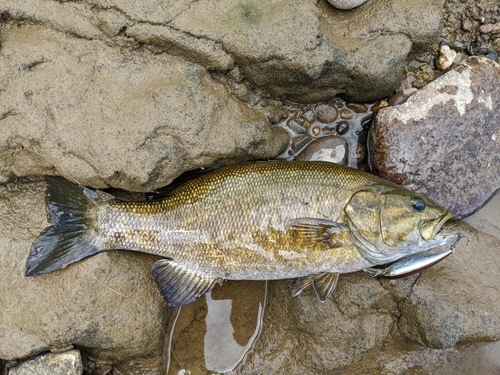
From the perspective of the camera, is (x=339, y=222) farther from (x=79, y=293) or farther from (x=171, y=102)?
(x=79, y=293)

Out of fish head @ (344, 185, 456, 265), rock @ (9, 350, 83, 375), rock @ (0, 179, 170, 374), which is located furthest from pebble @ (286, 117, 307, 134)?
rock @ (9, 350, 83, 375)

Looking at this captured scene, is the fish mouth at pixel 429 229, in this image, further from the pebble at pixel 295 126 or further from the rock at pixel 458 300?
the pebble at pixel 295 126

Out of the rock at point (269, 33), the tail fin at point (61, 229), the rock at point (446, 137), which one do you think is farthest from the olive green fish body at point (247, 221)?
the rock at point (269, 33)

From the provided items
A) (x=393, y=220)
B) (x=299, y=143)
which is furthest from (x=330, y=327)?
(x=299, y=143)

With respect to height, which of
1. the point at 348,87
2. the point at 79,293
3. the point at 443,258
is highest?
the point at 348,87

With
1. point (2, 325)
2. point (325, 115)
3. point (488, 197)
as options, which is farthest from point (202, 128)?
point (488, 197)

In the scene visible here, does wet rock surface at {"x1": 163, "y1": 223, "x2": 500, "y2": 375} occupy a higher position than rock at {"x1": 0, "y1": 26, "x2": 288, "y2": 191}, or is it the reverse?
rock at {"x1": 0, "y1": 26, "x2": 288, "y2": 191}

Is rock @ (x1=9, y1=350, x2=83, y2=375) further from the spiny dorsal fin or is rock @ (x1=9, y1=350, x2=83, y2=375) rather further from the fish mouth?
the fish mouth
